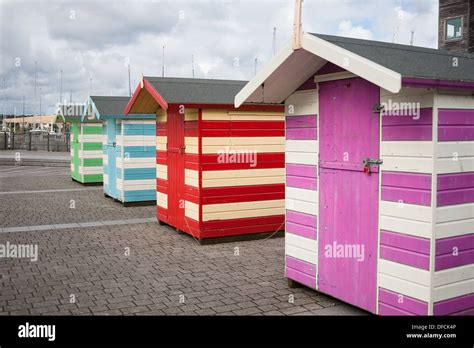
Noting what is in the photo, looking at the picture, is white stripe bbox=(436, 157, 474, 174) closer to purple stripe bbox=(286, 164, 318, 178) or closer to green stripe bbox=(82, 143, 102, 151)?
purple stripe bbox=(286, 164, 318, 178)

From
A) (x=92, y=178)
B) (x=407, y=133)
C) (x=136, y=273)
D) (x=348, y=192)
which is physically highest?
(x=407, y=133)

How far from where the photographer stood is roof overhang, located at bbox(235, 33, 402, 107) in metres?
4.67

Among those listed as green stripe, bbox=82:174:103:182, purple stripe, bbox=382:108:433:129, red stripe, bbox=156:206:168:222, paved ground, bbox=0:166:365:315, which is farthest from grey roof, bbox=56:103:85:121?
purple stripe, bbox=382:108:433:129

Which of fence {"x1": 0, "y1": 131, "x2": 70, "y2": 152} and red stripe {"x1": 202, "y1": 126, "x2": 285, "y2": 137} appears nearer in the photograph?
red stripe {"x1": 202, "y1": 126, "x2": 285, "y2": 137}

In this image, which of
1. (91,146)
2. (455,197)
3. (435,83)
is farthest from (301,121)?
(91,146)

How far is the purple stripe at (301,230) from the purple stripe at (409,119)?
1.73 metres

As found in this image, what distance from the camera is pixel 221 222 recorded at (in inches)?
380

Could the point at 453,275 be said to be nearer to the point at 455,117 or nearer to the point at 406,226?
the point at 406,226

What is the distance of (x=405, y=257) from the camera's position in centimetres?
505

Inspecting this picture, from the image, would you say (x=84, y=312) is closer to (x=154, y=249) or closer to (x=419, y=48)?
(x=154, y=249)

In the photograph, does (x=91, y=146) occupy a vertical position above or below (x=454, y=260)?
above

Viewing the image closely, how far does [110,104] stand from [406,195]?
1276cm

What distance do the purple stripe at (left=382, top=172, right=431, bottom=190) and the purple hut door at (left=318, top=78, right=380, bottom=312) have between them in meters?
0.17

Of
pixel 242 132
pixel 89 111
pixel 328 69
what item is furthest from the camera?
pixel 89 111
